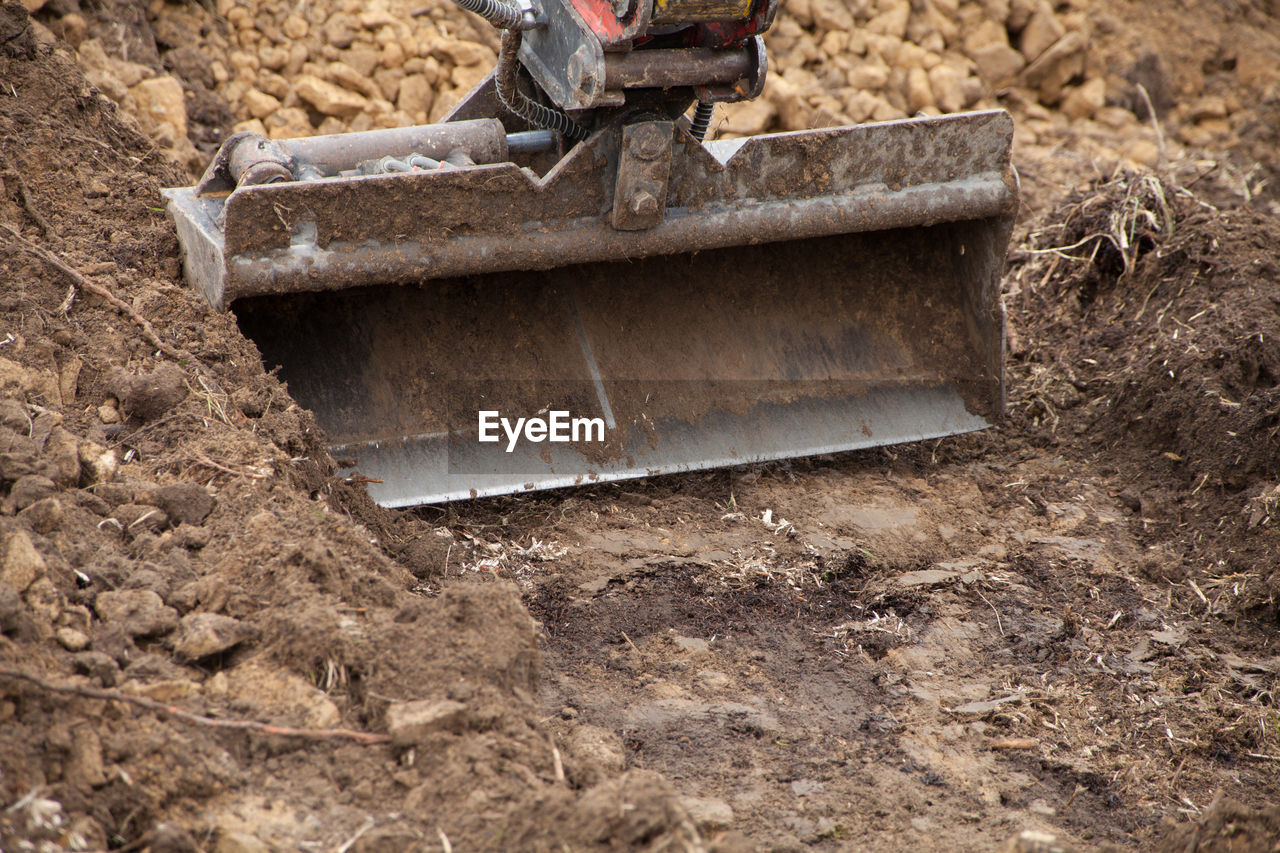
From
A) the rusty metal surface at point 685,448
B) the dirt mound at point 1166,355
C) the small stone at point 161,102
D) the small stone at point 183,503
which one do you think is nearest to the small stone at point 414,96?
the small stone at point 161,102

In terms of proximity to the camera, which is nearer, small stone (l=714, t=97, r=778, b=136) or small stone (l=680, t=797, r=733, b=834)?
small stone (l=680, t=797, r=733, b=834)

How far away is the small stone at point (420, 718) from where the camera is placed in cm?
182

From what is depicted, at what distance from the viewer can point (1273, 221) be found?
14.2 feet

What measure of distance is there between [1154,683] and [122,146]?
10.7 feet

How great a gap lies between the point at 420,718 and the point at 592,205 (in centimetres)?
157

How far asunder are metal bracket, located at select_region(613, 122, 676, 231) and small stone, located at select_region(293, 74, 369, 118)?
2.26m

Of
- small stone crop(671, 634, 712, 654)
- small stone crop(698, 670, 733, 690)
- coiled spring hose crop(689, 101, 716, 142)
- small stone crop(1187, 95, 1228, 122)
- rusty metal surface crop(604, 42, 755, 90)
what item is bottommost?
small stone crop(1187, 95, 1228, 122)

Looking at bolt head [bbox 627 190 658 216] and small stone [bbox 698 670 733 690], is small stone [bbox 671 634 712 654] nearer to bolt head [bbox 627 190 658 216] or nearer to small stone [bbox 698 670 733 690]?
small stone [bbox 698 670 733 690]

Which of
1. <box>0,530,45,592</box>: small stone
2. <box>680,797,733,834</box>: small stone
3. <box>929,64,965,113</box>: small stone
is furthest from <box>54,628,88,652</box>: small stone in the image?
<box>929,64,965,113</box>: small stone

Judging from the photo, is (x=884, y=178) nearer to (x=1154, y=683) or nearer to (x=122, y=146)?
→ (x=1154, y=683)

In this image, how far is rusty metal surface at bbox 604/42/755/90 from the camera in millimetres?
2686

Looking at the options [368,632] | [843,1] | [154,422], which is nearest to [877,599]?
[368,632]

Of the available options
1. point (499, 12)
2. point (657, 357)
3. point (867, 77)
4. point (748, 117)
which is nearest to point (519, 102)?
point (499, 12)

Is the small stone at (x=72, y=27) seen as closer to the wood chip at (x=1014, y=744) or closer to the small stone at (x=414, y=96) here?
the small stone at (x=414, y=96)
